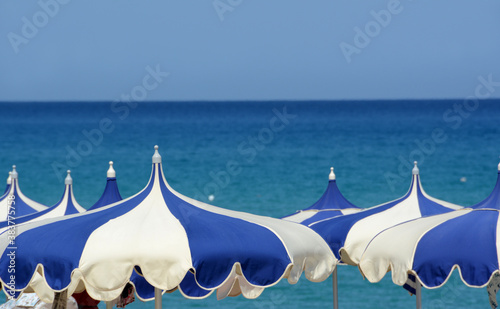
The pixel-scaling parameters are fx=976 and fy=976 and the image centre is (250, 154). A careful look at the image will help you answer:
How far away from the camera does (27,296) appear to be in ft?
26.2

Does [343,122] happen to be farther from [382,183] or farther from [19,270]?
[19,270]

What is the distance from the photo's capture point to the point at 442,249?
264 inches

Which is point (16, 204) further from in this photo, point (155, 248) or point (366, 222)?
point (155, 248)

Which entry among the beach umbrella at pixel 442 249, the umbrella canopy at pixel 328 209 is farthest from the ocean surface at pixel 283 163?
the beach umbrella at pixel 442 249

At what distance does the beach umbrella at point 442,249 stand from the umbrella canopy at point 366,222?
4.15ft

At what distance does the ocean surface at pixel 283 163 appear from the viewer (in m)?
16.8

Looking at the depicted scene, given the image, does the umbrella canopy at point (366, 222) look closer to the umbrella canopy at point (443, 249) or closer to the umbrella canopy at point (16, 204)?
the umbrella canopy at point (443, 249)

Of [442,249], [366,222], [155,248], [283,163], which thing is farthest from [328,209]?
[283,163]

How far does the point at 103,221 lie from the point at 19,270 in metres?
0.62

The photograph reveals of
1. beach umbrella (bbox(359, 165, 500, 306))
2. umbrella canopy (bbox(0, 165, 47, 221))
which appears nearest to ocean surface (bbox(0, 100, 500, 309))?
umbrella canopy (bbox(0, 165, 47, 221))

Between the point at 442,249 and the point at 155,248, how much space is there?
202cm

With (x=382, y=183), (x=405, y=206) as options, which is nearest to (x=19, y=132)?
(x=382, y=183)

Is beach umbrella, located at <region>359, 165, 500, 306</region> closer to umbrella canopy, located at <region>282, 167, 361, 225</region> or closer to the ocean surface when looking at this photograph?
umbrella canopy, located at <region>282, 167, 361, 225</region>

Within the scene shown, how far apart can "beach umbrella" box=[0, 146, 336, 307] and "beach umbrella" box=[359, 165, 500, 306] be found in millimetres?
664
